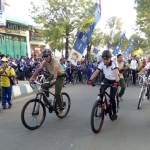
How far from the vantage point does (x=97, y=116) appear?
244 inches

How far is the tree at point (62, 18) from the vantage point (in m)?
23.8

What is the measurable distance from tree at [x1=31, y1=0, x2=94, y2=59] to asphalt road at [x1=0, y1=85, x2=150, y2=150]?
16.1 m

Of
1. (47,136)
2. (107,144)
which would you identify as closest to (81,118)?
(47,136)

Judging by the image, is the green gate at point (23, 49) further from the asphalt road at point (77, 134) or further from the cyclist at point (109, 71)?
the cyclist at point (109, 71)

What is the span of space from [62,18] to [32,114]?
741 inches

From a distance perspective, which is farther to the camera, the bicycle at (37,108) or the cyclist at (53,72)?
the cyclist at (53,72)

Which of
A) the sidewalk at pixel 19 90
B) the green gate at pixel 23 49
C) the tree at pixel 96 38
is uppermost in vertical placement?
the tree at pixel 96 38

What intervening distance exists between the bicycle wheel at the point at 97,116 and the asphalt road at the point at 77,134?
0.14m

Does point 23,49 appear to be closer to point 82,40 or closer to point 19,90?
point 82,40

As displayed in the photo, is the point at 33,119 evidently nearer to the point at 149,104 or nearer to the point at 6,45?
the point at 149,104

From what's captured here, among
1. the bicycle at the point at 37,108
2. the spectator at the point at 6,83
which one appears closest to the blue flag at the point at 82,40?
the spectator at the point at 6,83

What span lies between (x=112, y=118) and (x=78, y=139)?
5.92 feet

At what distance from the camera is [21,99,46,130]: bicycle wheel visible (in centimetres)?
629

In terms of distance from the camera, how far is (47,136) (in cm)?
598
